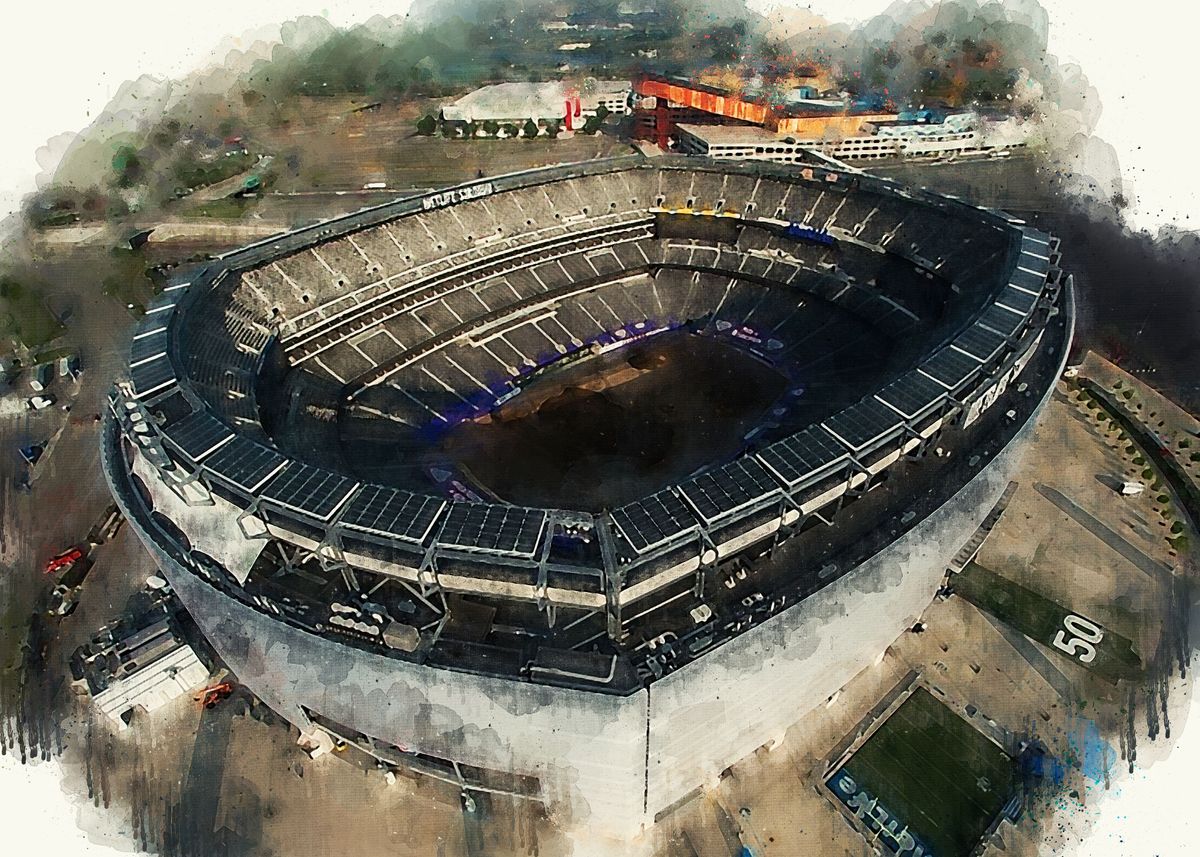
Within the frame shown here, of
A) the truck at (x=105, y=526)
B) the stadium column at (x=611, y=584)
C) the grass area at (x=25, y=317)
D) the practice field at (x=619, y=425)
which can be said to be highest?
the stadium column at (x=611, y=584)

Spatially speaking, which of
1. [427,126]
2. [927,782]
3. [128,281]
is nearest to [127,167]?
[128,281]

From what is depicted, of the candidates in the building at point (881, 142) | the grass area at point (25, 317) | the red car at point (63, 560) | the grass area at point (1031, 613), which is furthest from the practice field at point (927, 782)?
the building at point (881, 142)

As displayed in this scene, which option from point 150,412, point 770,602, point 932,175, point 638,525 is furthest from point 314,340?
point 932,175

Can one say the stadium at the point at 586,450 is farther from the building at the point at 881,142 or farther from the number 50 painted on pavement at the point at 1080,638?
the building at the point at 881,142

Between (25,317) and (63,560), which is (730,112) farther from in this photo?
(63,560)

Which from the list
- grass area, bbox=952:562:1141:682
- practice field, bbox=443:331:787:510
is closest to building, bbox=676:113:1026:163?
practice field, bbox=443:331:787:510
